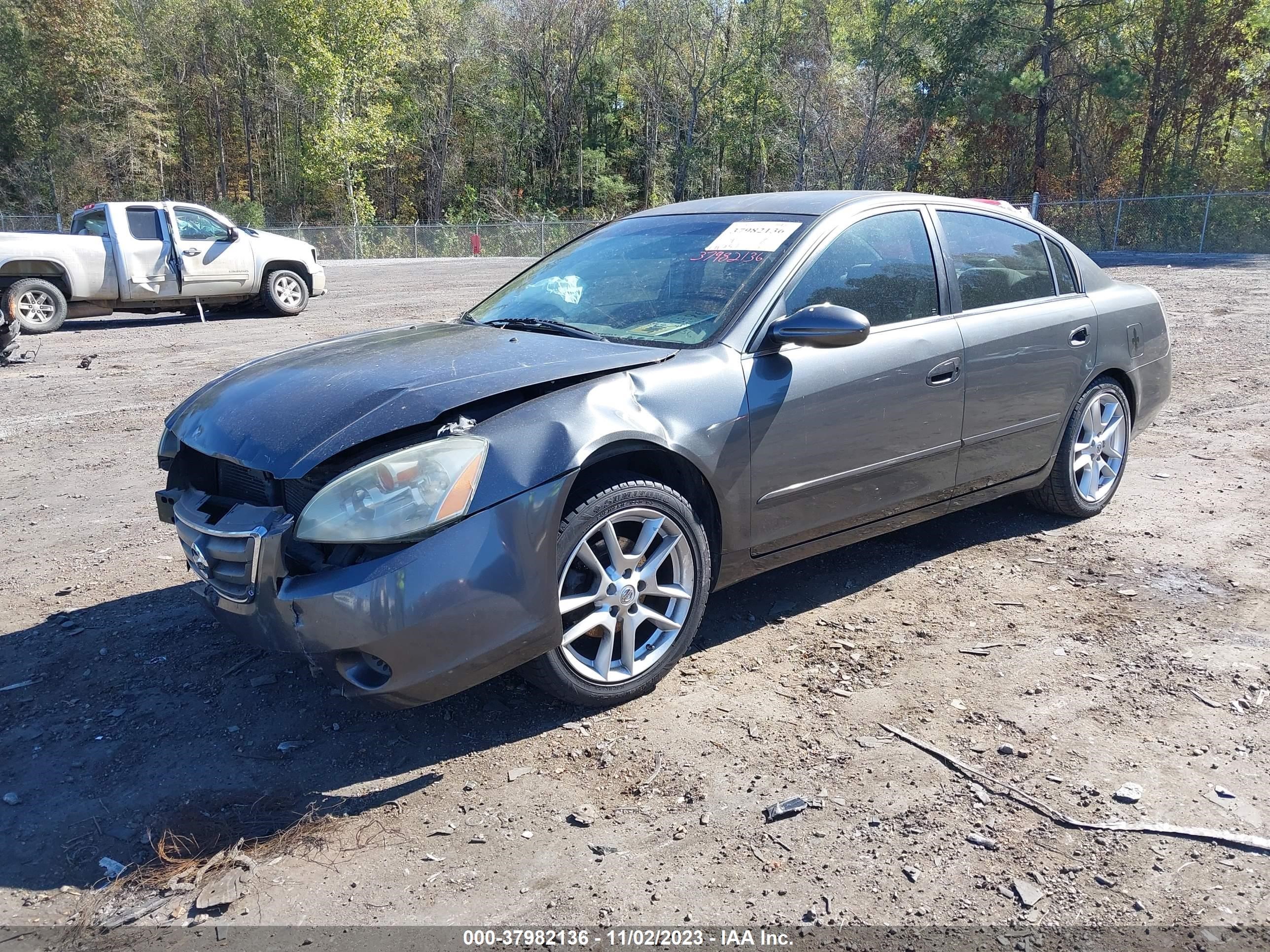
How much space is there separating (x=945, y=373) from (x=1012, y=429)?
63 centimetres

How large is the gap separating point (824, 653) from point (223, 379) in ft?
8.31

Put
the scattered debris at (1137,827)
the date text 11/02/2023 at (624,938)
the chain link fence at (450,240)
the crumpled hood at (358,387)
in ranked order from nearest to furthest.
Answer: the date text 11/02/2023 at (624,938), the scattered debris at (1137,827), the crumpled hood at (358,387), the chain link fence at (450,240)

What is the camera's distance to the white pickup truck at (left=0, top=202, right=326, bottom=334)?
1313cm

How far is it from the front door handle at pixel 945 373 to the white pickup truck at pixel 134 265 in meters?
12.0

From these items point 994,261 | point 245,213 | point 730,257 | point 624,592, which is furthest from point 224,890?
point 245,213

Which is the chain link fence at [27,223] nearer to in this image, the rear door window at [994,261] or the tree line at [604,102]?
the tree line at [604,102]

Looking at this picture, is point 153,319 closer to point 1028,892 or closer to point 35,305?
point 35,305

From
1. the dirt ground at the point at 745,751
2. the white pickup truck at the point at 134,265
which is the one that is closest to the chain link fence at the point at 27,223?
the white pickup truck at the point at 134,265

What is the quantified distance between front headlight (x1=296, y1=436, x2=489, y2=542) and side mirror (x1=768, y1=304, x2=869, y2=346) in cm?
133

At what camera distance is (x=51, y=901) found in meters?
2.47

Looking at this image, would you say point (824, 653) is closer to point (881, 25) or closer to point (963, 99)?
point (963, 99)

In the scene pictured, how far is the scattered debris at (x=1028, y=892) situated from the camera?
2.40m

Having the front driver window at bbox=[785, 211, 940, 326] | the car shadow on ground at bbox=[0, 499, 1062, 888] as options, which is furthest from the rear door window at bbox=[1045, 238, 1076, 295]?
the car shadow on ground at bbox=[0, 499, 1062, 888]

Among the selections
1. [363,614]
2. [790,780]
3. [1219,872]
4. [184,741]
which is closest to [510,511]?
[363,614]
